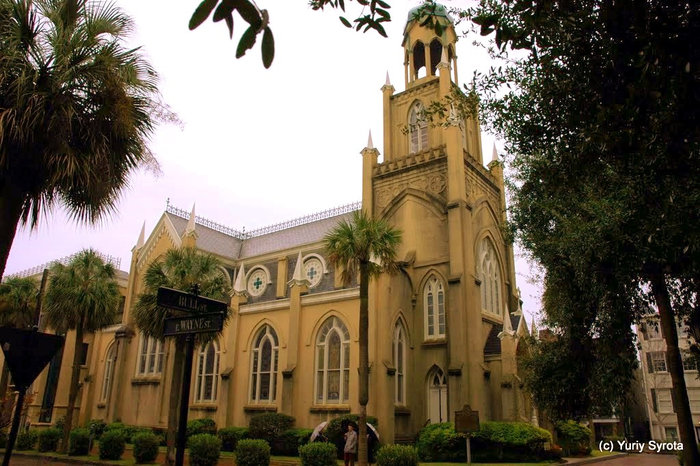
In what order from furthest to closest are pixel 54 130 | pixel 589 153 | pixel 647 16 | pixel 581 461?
pixel 581 461 < pixel 589 153 < pixel 54 130 < pixel 647 16

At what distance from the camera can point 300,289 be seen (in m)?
30.0

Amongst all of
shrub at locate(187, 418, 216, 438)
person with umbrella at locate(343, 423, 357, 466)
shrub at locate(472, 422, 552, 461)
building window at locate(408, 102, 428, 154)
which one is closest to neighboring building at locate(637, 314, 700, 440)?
building window at locate(408, 102, 428, 154)

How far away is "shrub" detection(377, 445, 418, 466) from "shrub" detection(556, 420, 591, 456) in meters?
13.5

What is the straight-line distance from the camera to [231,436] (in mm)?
27500

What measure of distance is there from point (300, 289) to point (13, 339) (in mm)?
22988

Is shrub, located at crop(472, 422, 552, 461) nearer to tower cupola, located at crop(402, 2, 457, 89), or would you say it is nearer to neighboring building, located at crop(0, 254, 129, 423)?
tower cupola, located at crop(402, 2, 457, 89)

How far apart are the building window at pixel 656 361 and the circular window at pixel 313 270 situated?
33.8m

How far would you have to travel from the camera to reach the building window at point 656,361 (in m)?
49.3

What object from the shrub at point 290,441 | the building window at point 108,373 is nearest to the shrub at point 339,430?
the shrub at point 290,441

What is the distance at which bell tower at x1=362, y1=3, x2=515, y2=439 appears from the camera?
25.7m

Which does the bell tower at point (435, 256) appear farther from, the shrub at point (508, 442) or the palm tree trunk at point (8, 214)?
the palm tree trunk at point (8, 214)

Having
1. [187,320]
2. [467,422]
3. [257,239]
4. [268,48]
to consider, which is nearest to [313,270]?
[257,239]

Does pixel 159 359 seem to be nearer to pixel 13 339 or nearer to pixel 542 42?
pixel 13 339

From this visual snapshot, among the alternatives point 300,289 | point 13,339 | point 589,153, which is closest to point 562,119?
point 589,153
